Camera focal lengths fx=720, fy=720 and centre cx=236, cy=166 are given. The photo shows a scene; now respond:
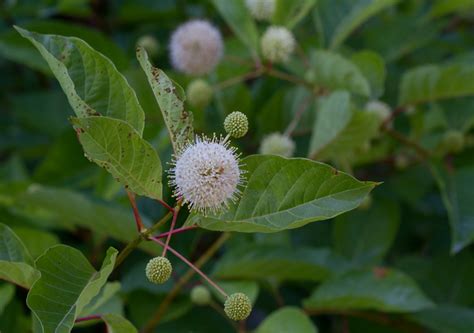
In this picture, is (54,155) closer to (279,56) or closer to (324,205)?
(279,56)

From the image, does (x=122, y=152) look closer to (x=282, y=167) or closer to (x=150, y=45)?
(x=282, y=167)

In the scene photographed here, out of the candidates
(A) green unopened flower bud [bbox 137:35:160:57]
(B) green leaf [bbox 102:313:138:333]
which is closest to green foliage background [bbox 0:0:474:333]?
(B) green leaf [bbox 102:313:138:333]

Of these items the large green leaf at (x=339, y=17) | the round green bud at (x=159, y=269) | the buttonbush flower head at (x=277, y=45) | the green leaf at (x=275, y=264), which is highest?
the large green leaf at (x=339, y=17)

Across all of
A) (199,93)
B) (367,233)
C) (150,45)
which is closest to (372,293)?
(367,233)

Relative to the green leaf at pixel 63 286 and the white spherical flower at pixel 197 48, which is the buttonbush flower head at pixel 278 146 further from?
the green leaf at pixel 63 286

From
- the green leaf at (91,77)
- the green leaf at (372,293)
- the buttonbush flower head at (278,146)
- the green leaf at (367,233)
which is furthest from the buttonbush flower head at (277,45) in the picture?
the green leaf at (91,77)
